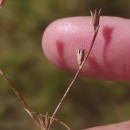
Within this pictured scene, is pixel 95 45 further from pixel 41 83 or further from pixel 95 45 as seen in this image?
pixel 41 83

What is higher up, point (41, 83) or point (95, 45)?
point (95, 45)

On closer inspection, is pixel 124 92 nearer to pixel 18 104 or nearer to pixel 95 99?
pixel 95 99

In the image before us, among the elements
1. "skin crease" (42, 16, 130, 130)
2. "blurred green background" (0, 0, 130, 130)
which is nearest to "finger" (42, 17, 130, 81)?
"skin crease" (42, 16, 130, 130)

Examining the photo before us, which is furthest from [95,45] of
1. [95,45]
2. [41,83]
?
→ [41,83]

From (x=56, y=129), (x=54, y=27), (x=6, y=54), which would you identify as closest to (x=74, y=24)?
(x=54, y=27)

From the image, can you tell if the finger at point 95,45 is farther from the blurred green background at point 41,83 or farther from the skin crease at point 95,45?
the blurred green background at point 41,83

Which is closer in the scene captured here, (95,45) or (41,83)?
(95,45)

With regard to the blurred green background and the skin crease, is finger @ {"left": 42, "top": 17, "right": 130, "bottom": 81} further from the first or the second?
the blurred green background
